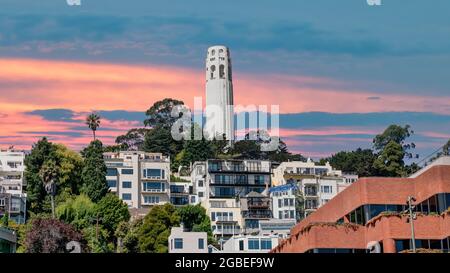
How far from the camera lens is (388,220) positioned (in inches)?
2274

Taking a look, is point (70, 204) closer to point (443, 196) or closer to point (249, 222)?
point (249, 222)

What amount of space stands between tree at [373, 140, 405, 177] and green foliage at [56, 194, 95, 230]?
58478mm

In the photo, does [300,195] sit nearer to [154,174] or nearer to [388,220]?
[154,174]

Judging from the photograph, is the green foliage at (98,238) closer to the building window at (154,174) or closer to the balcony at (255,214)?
the building window at (154,174)

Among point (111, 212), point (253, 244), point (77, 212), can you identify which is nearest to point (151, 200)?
point (111, 212)

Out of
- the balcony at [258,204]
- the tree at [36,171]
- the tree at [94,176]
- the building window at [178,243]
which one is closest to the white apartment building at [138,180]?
the tree at [94,176]

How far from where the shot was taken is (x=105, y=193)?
18300 centimetres

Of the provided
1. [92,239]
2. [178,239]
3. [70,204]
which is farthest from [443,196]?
[70,204]

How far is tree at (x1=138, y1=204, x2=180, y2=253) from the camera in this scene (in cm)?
14325

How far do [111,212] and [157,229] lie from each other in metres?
22.4

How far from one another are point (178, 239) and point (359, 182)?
180ft

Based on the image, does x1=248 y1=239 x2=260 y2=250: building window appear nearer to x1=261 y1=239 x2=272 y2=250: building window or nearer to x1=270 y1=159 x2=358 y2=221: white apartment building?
x1=261 y1=239 x2=272 y2=250: building window

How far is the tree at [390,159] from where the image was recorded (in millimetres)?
191375
